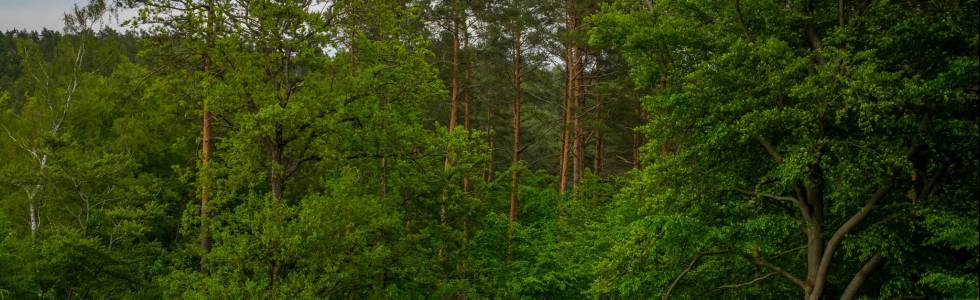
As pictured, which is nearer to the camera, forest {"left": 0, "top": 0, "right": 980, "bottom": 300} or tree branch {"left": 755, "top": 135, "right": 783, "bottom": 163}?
forest {"left": 0, "top": 0, "right": 980, "bottom": 300}

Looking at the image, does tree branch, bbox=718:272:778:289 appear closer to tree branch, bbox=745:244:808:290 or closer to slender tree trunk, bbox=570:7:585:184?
tree branch, bbox=745:244:808:290

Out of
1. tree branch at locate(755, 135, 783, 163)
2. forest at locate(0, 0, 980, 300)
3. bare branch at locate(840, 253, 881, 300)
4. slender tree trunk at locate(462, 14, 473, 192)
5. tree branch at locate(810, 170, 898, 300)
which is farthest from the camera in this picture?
slender tree trunk at locate(462, 14, 473, 192)

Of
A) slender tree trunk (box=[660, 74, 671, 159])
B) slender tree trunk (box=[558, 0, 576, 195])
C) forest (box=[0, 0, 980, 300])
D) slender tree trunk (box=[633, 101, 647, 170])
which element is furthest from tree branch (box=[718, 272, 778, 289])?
slender tree trunk (box=[633, 101, 647, 170])

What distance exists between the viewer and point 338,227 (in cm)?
1329

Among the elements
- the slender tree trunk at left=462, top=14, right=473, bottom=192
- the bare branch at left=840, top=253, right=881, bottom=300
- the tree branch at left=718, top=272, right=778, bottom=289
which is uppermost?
the slender tree trunk at left=462, top=14, right=473, bottom=192

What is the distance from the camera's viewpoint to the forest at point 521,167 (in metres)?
10.1

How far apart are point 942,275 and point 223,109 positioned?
41.3 feet

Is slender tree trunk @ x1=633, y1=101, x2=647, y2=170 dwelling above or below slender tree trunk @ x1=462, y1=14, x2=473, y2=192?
below

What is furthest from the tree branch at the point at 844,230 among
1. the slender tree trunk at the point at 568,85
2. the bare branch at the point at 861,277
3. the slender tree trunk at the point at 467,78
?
the slender tree trunk at the point at 568,85

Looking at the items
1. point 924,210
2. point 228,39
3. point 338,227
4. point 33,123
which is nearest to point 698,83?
point 924,210

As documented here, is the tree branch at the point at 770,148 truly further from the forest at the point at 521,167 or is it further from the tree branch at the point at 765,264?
the tree branch at the point at 765,264

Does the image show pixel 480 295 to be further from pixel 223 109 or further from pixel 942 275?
pixel 942 275

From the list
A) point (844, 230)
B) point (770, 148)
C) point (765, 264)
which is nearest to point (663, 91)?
point (770, 148)

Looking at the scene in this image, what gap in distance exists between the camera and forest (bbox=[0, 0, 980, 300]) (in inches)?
397
